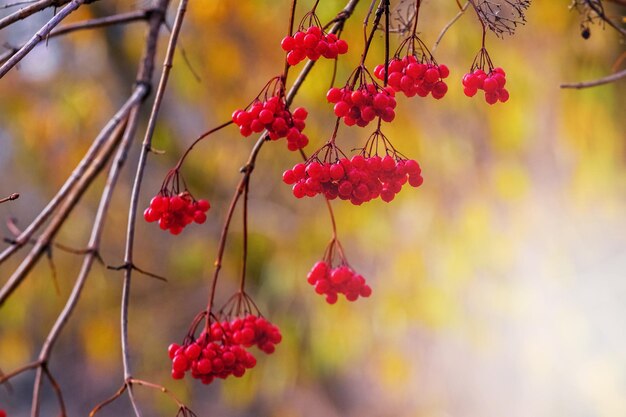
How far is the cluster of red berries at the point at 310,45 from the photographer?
81 centimetres

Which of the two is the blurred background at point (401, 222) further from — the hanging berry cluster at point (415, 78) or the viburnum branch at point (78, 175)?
the hanging berry cluster at point (415, 78)

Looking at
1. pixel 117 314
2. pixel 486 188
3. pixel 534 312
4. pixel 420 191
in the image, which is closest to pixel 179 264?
pixel 117 314

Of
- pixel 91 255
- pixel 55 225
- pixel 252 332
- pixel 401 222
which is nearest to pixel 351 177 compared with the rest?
pixel 252 332

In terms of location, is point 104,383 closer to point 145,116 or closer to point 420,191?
point 145,116

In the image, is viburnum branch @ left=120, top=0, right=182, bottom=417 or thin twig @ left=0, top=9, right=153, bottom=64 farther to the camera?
thin twig @ left=0, top=9, right=153, bottom=64

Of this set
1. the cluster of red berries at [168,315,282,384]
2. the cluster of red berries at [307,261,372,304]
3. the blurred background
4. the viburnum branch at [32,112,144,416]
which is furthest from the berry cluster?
the blurred background

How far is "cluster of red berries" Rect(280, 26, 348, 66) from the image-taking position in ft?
2.67

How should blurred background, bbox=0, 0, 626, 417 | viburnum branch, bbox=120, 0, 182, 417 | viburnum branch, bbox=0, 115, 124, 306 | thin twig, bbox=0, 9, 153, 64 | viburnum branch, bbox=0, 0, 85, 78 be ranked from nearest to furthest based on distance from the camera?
1. viburnum branch, bbox=0, 0, 85, 78
2. viburnum branch, bbox=120, 0, 182, 417
3. viburnum branch, bbox=0, 115, 124, 306
4. thin twig, bbox=0, 9, 153, 64
5. blurred background, bbox=0, 0, 626, 417

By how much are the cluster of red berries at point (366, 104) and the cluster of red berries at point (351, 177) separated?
2.2 inches

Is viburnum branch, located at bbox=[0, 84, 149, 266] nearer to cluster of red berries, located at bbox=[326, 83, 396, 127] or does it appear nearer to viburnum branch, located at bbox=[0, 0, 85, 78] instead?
viburnum branch, located at bbox=[0, 0, 85, 78]

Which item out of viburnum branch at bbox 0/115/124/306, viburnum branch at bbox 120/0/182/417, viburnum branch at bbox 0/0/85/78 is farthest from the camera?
viburnum branch at bbox 0/115/124/306

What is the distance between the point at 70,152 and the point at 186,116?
78 centimetres

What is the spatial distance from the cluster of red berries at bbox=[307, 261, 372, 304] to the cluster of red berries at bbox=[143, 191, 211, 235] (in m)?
0.20

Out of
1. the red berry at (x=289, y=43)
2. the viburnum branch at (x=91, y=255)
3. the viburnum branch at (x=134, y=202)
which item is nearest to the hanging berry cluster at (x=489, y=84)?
the red berry at (x=289, y=43)
